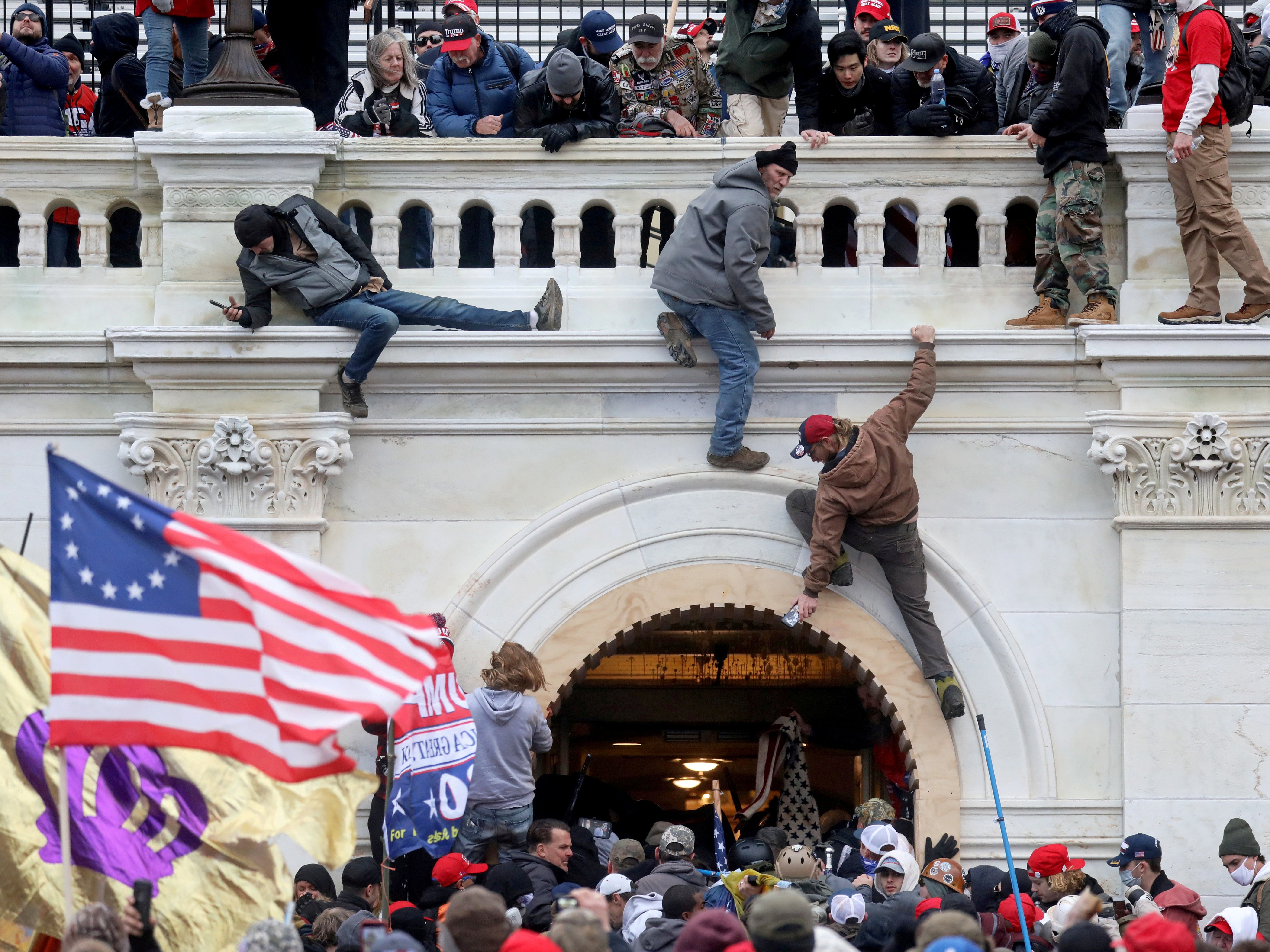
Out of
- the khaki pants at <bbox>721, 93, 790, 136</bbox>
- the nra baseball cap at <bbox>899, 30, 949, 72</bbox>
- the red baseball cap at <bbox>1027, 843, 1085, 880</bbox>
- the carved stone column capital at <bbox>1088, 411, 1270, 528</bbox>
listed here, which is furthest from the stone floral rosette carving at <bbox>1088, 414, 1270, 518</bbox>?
the khaki pants at <bbox>721, 93, 790, 136</bbox>

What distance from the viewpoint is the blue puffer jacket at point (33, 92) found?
→ 14.5 m

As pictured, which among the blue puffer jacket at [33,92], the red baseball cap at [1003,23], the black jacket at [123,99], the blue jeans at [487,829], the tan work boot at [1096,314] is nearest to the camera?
the blue jeans at [487,829]

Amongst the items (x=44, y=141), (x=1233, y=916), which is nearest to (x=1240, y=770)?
(x=1233, y=916)

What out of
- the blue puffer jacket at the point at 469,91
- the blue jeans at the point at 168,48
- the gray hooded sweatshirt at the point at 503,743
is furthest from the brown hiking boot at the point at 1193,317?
the blue jeans at the point at 168,48

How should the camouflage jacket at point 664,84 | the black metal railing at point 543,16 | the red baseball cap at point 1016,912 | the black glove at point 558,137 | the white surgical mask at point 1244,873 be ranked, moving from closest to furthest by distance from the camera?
the red baseball cap at point 1016,912 → the white surgical mask at point 1244,873 → the black glove at point 558,137 → the camouflage jacket at point 664,84 → the black metal railing at point 543,16

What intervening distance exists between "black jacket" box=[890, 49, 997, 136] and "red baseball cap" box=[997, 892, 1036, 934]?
5029mm

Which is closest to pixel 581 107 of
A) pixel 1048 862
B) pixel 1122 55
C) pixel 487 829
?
pixel 1122 55

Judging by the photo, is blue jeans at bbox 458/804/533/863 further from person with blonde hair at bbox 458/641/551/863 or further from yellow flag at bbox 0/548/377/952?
yellow flag at bbox 0/548/377/952

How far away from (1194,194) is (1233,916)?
4.36 meters

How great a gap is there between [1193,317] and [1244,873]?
3354 mm

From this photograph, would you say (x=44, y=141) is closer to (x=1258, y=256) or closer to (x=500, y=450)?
(x=500, y=450)

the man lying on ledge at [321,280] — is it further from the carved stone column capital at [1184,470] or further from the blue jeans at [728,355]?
the carved stone column capital at [1184,470]

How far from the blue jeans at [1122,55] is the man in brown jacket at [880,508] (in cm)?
247

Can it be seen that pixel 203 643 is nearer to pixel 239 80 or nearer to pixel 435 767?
pixel 435 767
